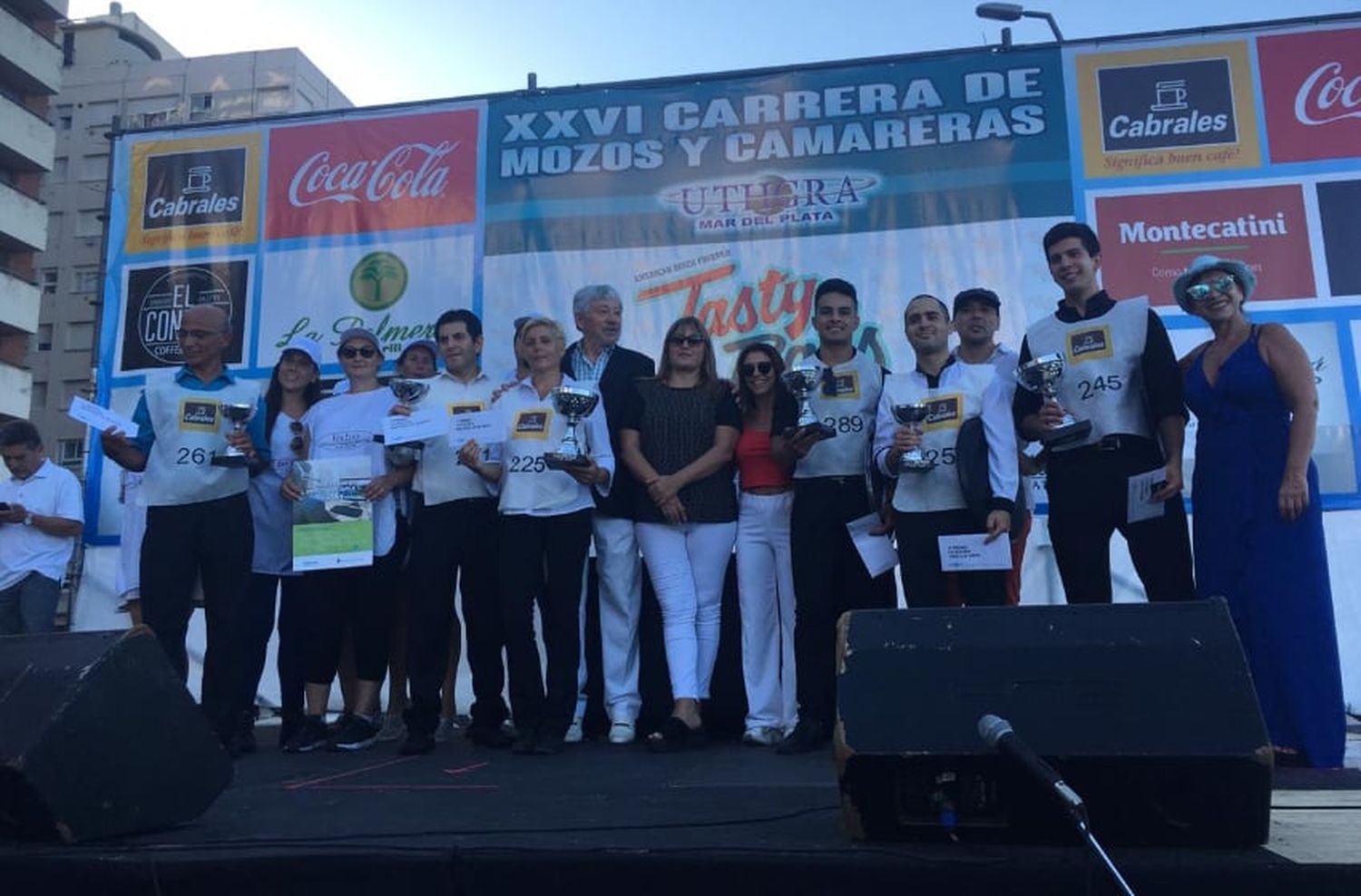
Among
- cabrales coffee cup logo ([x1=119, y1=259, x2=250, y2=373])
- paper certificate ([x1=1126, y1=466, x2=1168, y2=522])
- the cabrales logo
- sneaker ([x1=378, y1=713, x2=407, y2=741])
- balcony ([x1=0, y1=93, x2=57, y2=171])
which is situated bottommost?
sneaker ([x1=378, y1=713, x2=407, y2=741])

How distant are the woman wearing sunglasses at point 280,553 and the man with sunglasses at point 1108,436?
9.18ft

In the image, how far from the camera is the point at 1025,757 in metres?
1.74

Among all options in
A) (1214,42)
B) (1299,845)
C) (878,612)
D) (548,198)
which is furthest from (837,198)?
(1299,845)

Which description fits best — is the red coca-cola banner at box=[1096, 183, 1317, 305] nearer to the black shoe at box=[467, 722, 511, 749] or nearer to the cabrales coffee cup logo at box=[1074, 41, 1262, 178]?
the cabrales coffee cup logo at box=[1074, 41, 1262, 178]

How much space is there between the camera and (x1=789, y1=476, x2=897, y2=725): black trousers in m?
3.87

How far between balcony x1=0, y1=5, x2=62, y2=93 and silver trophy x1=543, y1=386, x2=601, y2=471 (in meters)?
30.4

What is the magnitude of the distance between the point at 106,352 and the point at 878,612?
530 cm

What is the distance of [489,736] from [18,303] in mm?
27941

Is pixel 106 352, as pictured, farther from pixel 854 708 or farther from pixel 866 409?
pixel 854 708

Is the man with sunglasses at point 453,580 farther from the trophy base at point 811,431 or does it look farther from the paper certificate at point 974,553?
the paper certificate at point 974,553

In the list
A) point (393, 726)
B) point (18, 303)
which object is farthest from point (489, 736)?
point (18, 303)

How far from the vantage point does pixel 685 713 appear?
3955mm

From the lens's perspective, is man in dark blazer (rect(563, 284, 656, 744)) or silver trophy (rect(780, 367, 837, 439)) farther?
man in dark blazer (rect(563, 284, 656, 744))

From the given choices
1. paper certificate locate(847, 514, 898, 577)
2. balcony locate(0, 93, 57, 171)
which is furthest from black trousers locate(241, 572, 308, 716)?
balcony locate(0, 93, 57, 171)
